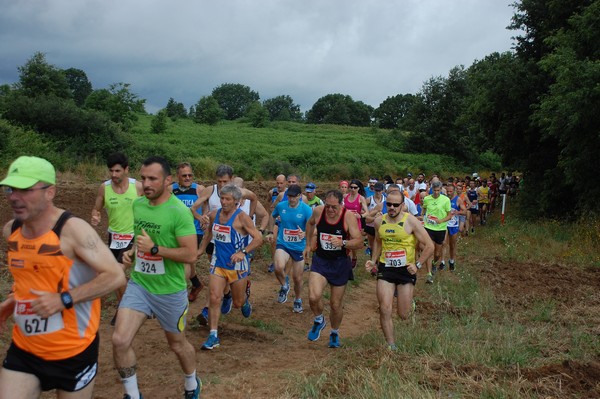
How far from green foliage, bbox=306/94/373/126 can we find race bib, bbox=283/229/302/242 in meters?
87.5

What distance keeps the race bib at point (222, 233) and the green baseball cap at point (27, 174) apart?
392 cm

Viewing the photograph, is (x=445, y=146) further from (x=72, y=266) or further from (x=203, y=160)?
(x=72, y=266)

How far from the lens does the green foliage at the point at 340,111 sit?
96688 millimetres

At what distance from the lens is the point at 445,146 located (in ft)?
166

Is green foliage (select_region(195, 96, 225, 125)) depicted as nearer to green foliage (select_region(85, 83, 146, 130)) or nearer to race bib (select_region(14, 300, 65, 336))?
green foliage (select_region(85, 83, 146, 130))

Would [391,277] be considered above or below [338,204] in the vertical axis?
below

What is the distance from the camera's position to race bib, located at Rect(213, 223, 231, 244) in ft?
23.9

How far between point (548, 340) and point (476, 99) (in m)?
19.6

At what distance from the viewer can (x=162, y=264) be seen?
510 centimetres

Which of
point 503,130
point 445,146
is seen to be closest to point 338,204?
point 503,130

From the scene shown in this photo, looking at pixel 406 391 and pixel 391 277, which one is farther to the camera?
pixel 391 277

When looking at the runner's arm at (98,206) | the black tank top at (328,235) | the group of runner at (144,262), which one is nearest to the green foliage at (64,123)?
the runner's arm at (98,206)

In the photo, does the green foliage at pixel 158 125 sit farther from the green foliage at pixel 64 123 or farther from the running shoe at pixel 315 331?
the running shoe at pixel 315 331

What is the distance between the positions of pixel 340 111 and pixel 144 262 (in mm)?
93352
